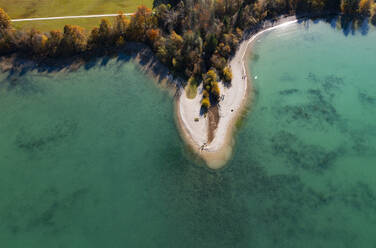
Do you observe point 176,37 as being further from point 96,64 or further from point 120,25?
point 96,64

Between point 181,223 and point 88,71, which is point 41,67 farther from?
point 181,223

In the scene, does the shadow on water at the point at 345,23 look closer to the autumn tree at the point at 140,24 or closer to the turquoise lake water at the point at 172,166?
the turquoise lake water at the point at 172,166

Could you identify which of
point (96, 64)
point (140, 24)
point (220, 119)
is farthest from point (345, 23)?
point (96, 64)

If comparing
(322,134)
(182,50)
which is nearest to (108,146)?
(182,50)

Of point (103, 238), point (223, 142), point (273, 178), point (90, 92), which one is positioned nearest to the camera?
point (103, 238)

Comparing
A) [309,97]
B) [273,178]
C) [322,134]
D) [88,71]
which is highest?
[88,71]
